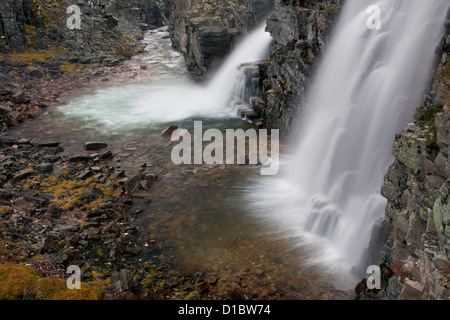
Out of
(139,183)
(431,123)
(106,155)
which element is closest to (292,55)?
(139,183)

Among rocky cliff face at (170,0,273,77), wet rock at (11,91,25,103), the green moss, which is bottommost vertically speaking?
wet rock at (11,91,25,103)

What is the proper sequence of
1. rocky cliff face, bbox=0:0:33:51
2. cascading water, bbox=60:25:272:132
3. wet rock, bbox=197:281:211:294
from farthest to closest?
rocky cliff face, bbox=0:0:33:51
cascading water, bbox=60:25:272:132
wet rock, bbox=197:281:211:294

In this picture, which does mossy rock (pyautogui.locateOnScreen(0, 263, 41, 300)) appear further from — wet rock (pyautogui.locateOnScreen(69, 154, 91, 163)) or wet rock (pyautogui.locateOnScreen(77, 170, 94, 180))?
wet rock (pyautogui.locateOnScreen(69, 154, 91, 163))

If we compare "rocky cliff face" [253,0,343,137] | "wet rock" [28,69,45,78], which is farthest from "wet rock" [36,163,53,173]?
"wet rock" [28,69,45,78]

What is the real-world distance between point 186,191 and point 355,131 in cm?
793

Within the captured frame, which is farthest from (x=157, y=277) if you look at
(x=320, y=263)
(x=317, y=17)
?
(x=317, y=17)

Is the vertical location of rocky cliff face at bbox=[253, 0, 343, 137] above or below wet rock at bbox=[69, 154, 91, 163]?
above

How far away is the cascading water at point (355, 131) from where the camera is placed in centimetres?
1294

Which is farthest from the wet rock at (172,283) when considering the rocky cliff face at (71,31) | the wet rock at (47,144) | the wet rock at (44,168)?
the rocky cliff face at (71,31)

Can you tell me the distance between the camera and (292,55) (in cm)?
2170

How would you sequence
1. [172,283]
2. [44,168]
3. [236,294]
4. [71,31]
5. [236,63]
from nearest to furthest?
[236,294]
[172,283]
[44,168]
[236,63]
[71,31]

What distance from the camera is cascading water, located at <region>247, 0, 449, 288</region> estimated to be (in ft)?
42.4

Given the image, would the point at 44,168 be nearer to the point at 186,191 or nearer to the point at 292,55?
the point at 186,191

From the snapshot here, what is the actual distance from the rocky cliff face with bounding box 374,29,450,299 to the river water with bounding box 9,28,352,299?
111 inches
